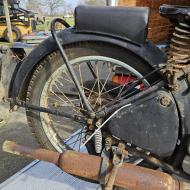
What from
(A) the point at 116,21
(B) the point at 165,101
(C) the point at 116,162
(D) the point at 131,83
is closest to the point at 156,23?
(D) the point at 131,83

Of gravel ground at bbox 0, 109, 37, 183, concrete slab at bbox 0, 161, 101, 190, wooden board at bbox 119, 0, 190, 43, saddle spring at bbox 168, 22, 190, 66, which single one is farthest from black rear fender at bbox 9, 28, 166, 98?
wooden board at bbox 119, 0, 190, 43

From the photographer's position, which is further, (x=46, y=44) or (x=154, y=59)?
(x=46, y=44)

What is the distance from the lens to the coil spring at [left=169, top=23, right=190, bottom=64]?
52.6 inches

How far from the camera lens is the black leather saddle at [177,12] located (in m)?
1.27

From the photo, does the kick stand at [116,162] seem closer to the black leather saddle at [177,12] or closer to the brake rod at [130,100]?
the brake rod at [130,100]

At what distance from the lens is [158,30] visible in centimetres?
318

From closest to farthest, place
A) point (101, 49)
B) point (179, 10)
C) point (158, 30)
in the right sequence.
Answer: point (179, 10), point (101, 49), point (158, 30)

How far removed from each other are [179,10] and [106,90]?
0.65 metres

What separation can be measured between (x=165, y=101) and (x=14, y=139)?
198 centimetres

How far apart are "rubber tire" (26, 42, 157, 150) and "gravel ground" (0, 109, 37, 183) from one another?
81 cm

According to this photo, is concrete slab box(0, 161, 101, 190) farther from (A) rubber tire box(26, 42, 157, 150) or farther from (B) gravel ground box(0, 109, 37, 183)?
(B) gravel ground box(0, 109, 37, 183)

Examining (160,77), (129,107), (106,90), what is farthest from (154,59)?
(106,90)

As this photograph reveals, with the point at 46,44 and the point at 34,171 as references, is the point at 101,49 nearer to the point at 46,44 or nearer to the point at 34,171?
the point at 46,44

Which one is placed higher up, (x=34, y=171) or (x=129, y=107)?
(x=129, y=107)
